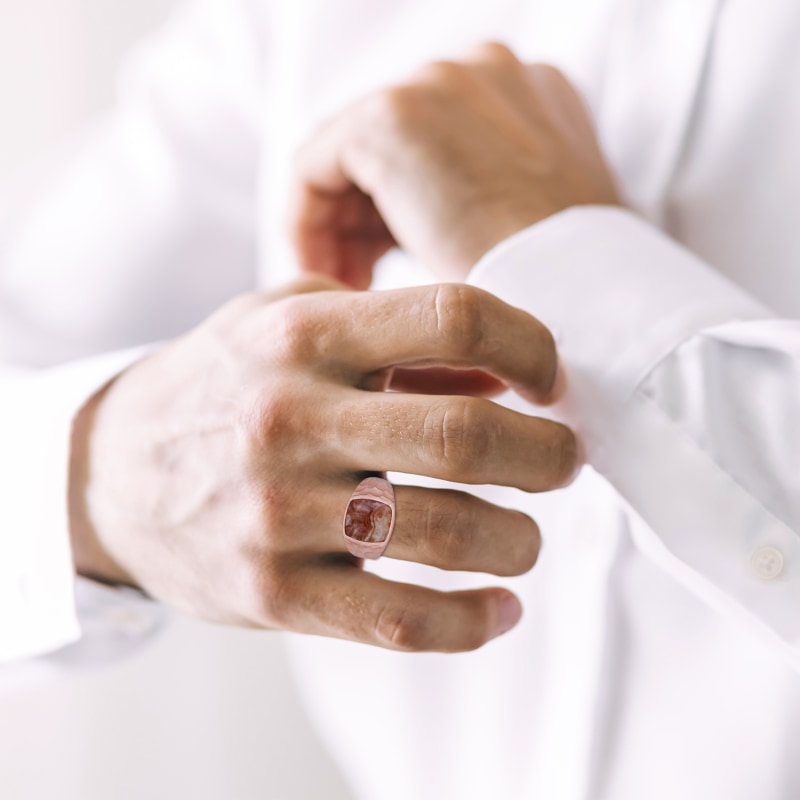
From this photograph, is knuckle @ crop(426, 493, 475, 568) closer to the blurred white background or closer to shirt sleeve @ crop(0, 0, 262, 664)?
shirt sleeve @ crop(0, 0, 262, 664)

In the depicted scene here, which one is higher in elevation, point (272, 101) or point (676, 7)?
point (676, 7)

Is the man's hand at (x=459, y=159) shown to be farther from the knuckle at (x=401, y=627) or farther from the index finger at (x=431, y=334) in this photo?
the knuckle at (x=401, y=627)

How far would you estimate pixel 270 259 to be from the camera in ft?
2.95

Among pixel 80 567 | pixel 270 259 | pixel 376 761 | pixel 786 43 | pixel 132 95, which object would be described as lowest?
pixel 376 761

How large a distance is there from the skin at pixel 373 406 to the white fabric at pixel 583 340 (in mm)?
52

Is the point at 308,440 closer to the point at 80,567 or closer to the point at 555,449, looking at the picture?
the point at 555,449

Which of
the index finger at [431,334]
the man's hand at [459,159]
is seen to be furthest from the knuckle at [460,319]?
the man's hand at [459,159]

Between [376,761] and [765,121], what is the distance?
68cm

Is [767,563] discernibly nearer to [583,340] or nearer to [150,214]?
[583,340]

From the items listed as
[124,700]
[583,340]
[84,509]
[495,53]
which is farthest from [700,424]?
[124,700]

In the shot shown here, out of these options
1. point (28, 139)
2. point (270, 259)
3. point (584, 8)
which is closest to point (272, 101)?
point (270, 259)

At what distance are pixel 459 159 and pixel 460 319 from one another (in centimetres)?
16

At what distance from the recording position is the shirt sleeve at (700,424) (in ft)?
1.45

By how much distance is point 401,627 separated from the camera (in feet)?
1.44
